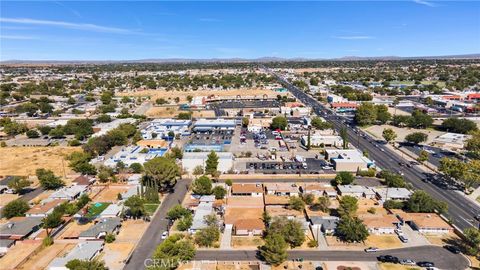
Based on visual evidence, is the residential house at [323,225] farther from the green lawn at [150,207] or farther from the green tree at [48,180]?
the green tree at [48,180]

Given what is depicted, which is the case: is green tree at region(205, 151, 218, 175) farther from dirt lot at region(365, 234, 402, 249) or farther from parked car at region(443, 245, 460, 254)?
parked car at region(443, 245, 460, 254)

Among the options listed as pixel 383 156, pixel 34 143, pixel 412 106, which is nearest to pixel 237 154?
pixel 383 156

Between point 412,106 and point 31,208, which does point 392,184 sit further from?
point 412,106

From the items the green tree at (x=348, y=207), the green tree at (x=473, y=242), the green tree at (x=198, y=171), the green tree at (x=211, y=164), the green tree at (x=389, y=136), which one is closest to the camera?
the green tree at (x=473, y=242)

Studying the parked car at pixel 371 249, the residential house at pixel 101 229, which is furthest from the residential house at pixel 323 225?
the residential house at pixel 101 229

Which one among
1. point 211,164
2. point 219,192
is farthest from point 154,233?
point 211,164
